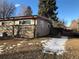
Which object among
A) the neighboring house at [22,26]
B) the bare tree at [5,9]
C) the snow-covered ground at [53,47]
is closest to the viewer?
the snow-covered ground at [53,47]

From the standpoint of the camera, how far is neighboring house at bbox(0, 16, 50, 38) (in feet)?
58.8

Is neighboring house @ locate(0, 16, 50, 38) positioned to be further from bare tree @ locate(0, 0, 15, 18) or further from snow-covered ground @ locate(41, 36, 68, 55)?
bare tree @ locate(0, 0, 15, 18)

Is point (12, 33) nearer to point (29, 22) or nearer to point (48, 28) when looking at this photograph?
point (29, 22)

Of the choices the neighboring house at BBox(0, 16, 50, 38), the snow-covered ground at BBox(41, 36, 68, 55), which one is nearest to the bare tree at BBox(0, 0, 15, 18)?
the neighboring house at BBox(0, 16, 50, 38)

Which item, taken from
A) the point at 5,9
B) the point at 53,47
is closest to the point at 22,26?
the point at 53,47

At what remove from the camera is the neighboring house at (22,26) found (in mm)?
17922

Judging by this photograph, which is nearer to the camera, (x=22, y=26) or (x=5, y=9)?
(x=22, y=26)

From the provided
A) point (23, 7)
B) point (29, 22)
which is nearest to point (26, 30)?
point (29, 22)

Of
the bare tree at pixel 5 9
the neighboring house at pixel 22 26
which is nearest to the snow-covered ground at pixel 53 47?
the neighboring house at pixel 22 26

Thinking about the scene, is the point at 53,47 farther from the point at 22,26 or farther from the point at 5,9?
the point at 5,9

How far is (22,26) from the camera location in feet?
61.5

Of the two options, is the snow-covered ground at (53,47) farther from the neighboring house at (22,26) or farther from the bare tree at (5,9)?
the bare tree at (5,9)

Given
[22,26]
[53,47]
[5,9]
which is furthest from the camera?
[5,9]

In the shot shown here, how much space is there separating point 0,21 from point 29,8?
29020 mm
